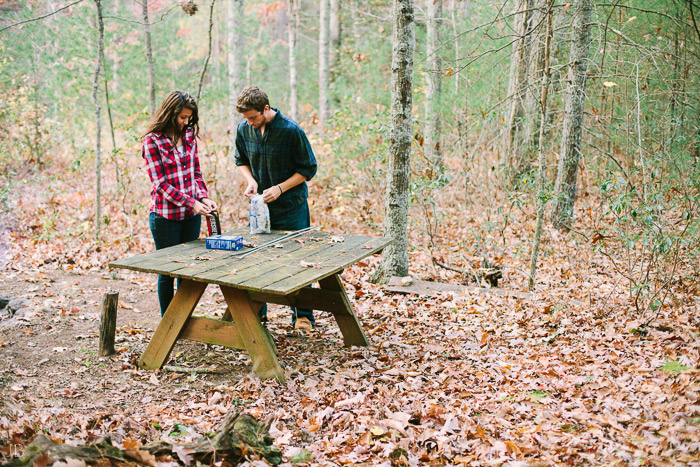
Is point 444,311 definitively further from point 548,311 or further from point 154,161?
point 154,161

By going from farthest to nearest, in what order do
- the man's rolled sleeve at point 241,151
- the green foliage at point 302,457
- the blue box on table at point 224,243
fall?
the man's rolled sleeve at point 241,151 < the blue box on table at point 224,243 < the green foliage at point 302,457

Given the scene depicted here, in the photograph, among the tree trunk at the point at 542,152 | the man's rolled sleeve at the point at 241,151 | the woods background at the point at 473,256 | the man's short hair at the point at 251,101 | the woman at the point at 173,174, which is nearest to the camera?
the woods background at the point at 473,256

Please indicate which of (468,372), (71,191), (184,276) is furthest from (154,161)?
(71,191)

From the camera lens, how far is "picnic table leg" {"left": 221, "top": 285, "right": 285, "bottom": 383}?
3512mm

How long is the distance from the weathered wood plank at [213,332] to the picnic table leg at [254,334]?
0.37 feet

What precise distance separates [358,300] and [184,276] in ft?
8.56

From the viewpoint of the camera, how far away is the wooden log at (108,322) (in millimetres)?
3980

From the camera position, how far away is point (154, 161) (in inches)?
157

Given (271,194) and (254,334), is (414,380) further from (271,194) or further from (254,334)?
(271,194)

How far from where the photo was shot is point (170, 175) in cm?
408

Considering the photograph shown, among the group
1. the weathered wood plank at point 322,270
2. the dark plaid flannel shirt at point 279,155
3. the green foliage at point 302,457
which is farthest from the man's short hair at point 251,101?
the green foliage at point 302,457

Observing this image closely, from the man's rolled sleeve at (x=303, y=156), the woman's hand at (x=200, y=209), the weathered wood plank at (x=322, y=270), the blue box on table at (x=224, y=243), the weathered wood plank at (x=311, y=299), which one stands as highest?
the man's rolled sleeve at (x=303, y=156)

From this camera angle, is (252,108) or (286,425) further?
(252,108)

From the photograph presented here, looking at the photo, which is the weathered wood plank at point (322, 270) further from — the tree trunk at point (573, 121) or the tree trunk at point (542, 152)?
the tree trunk at point (573, 121)
